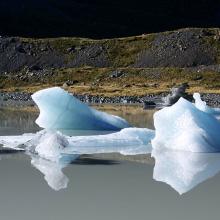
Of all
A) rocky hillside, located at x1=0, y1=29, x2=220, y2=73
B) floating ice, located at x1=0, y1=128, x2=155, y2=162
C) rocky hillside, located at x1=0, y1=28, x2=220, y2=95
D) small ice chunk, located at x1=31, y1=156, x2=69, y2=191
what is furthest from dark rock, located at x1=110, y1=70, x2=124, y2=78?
small ice chunk, located at x1=31, y1=156, x2=69, y2=191

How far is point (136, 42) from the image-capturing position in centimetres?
10488

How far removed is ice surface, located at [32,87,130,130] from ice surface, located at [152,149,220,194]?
563 cm

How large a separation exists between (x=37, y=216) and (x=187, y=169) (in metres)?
4.97

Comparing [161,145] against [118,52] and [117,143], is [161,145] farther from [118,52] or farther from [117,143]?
[118,52]

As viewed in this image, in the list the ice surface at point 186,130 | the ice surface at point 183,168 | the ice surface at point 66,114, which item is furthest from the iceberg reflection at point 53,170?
the ice surface at point 66,114

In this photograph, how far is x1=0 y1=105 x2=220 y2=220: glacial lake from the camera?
8789 mm

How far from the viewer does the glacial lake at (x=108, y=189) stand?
8.79 meters

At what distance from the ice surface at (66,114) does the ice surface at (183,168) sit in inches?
222

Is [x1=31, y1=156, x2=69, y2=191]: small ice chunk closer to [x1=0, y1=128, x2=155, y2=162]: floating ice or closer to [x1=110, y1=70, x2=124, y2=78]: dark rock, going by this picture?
[x1=0, y1=128, x2=155, y2=162]: floating ice

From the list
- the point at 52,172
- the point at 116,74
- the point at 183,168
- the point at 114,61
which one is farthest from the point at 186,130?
the point at 114,61

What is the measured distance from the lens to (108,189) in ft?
34.6

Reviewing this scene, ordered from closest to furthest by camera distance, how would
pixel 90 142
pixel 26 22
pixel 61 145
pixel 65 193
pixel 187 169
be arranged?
1. pixel 65 193
2. pixel 187 169
3. pixel 61 145
4. pixel 90 142
5. pixel 26 22

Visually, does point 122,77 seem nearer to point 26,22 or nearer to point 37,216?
point 37,216

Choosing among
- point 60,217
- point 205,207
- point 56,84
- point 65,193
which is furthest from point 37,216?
point 56,84
